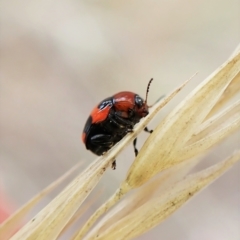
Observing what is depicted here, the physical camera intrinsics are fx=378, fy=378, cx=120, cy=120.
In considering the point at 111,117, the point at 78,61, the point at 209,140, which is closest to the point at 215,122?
the point at 209,140

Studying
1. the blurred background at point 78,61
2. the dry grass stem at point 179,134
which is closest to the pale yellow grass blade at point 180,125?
the dry grass stem at point 179,134

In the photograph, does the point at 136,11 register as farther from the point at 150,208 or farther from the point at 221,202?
the point at 150,208

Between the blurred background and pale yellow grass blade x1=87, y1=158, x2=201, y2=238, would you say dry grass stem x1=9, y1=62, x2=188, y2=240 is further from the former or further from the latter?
the blurred background

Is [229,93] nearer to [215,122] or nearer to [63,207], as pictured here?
[215,122]

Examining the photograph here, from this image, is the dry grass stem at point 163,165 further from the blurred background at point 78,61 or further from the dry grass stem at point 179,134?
the blurred background at point 78,61

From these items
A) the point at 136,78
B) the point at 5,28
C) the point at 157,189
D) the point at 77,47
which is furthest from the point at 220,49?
the point at 157,189
